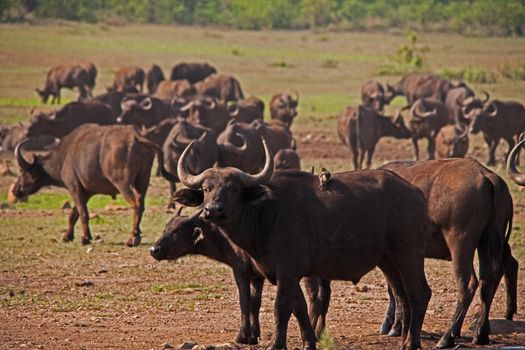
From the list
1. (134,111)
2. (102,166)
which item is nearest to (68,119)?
(134,111)

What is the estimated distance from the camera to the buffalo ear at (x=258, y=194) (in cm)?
862

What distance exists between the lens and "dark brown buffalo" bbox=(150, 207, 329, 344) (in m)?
9.25

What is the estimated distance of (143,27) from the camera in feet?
230

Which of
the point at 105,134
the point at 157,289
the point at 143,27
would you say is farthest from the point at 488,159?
the point at 143,27

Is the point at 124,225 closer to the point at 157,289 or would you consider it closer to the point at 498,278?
the point at 157,289

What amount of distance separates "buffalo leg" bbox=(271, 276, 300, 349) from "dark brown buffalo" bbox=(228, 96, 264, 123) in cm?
1891

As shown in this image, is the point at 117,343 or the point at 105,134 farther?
the point at 105,134

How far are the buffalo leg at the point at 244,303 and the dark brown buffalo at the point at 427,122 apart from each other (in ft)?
57.5

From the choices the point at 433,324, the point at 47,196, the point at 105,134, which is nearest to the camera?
the point at 433,324

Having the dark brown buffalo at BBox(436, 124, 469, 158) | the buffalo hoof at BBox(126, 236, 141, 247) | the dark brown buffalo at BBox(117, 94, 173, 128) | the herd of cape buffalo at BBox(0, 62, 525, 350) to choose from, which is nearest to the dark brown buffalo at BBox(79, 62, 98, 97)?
the dark brown buffalo at BBox(117, 94, 173, 128)

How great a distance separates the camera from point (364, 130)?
2528 centimetres

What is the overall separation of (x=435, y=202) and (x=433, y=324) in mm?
1134

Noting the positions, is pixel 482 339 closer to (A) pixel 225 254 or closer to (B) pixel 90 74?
(A) pixel 225 254

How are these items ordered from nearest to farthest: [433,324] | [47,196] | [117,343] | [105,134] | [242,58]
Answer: [117,343] → [433,324] → [105,134] → [47,196] → [242,58]
